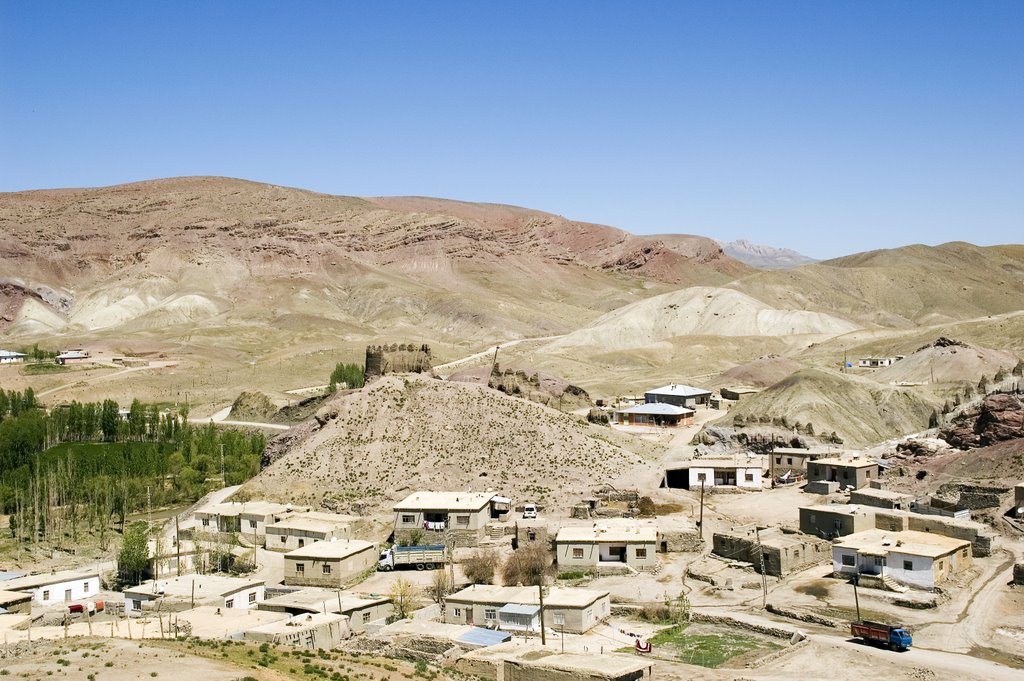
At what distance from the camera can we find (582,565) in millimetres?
49844

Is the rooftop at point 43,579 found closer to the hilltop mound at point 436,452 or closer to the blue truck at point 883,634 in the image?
the hilltop mound at point 436,452

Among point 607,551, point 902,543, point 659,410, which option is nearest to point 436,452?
point 607,551

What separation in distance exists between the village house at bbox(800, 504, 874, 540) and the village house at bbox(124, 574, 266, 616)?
2595 cm

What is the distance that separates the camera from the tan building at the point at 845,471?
65250 mm

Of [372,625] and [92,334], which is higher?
[92,334]

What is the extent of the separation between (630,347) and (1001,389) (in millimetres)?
80675

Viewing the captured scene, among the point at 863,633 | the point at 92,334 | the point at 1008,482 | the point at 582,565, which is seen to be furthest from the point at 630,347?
the point at 863,633

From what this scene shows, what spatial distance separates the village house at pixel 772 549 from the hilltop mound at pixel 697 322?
4193 inches

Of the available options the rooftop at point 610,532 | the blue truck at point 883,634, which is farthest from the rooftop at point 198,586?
the blue truck at point 883,634

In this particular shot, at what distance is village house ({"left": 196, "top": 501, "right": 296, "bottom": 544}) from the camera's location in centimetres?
5797

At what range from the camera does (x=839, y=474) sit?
6619 cm

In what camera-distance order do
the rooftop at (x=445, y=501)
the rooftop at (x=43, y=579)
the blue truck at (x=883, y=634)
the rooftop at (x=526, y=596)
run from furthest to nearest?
the rooftop at (x=445, y=501)
the rooftop at (x=43, y=579)
the rooftop at (x=526, y=596)
the blue truck at (x=883, y=634)

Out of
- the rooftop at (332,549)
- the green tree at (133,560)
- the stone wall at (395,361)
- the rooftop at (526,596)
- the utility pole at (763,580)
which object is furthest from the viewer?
the stone wall at (395,361)

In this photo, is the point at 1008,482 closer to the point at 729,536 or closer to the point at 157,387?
the point at 729,536
